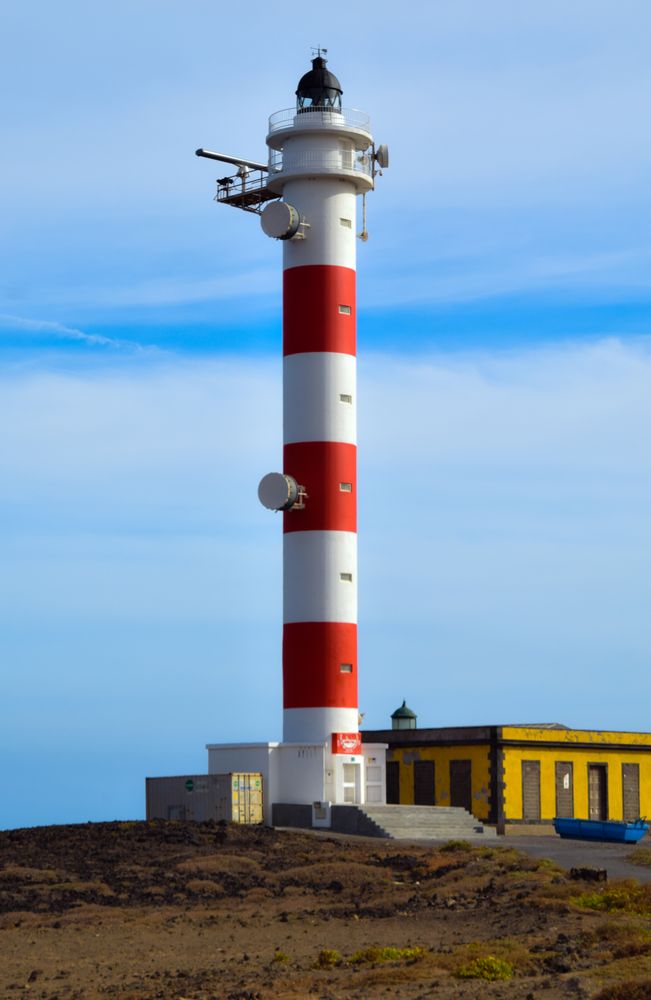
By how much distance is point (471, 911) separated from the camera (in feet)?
101

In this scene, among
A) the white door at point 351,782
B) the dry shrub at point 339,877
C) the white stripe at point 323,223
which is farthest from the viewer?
the white stripe at point 323,223

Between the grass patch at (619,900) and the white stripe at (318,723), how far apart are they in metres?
15.8

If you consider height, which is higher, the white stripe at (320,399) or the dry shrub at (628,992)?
the white stripe at (320,399)

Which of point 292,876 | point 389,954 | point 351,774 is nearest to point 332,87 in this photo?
point 351,774

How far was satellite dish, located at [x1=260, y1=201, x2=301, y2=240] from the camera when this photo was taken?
1863 inches

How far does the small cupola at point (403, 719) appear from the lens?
2377 inches

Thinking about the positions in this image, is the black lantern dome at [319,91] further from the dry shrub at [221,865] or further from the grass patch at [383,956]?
the grass patch at [383,956]

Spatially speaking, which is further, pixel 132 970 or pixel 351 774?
pixel 351 774

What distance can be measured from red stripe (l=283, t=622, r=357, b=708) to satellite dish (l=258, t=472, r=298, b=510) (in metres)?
3.62

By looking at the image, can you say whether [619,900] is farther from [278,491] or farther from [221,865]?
[278,491]

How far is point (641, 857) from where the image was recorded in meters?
38.6

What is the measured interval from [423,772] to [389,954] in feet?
84.9

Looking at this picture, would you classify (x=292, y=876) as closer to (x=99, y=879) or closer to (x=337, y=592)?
(x=99, y=879)

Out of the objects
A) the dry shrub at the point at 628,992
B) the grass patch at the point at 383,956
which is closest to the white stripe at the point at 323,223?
the grass patch at the point at 383,956
